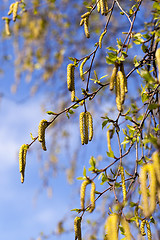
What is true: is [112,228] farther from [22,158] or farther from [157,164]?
[22,158]

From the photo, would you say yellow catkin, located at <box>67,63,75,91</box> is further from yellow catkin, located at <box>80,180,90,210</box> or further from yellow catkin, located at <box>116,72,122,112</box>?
yellow catkin, located at <box>80,180,90,210</box>

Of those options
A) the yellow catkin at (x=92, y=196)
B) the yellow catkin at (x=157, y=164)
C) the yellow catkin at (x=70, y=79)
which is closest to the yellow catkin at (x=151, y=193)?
the yellow catkin at (x=157, y=164)

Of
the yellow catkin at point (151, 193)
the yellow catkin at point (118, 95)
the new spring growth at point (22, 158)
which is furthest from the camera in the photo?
the new spring growth at point (22, 158)

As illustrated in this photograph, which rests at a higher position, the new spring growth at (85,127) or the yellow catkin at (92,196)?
the new spring growth at (85,127)

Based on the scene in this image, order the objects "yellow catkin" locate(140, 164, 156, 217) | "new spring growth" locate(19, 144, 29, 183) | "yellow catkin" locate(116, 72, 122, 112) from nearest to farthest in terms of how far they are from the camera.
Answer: "yellow catkin" locate(140, 164, 156, 217), "yellow catkin" locate(116, 72, 122, 112), "new spring growth" locate(19, 144, 29, 183)

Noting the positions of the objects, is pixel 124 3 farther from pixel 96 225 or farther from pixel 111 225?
pixel 111 225

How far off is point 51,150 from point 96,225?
41.8 inches

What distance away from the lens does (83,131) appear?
1364 millimetres

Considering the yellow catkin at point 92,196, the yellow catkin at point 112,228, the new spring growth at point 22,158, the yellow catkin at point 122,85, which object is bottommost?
the yellow catkin at point 112,228

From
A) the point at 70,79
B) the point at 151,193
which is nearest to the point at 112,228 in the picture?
the point at 151,193

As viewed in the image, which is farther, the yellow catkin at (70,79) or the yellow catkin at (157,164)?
the yellow catkin at (70,79)

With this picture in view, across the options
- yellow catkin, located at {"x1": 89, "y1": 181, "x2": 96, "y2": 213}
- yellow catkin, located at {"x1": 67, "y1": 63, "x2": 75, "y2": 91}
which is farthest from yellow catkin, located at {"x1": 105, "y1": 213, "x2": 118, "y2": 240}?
yellow catkin, located at {"x1": 67, "y1": 63, "x2": 75, "y2": 91}

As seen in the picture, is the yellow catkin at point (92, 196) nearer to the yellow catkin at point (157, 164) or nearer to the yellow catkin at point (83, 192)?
the yellow catkin at point (83, 192)

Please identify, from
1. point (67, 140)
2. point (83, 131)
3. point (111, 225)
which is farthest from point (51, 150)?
point (111, 225)
